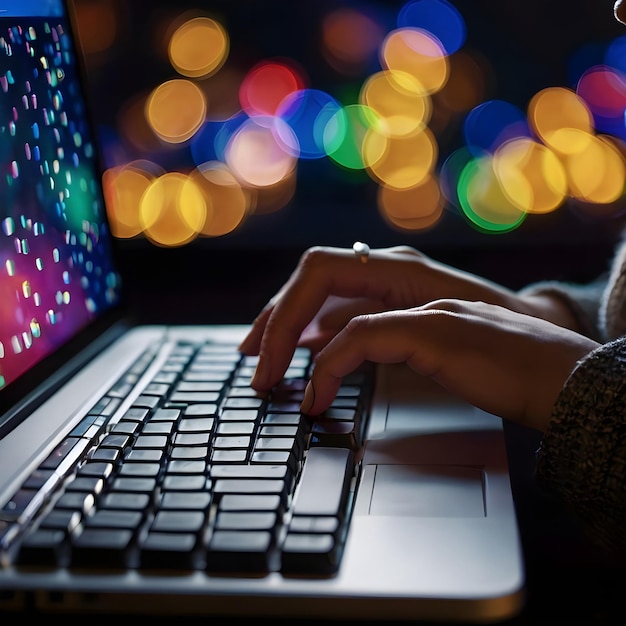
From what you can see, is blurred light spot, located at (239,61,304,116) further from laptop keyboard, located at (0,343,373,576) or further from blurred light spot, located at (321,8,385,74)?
laptop keyboard, located at (0,343,373,576)

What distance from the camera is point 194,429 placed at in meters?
0.54

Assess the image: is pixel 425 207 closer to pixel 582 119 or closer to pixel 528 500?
pixel 582 119

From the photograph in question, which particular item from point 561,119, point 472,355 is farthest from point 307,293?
point 561,119

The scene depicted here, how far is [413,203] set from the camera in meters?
1.44

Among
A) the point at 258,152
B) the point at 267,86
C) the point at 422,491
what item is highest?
the point at 267,86

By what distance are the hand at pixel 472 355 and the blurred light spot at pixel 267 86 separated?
99 centimetres

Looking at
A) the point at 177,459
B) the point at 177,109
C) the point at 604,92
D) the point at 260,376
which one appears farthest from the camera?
the point at 177,109

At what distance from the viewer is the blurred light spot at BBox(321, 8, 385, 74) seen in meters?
1.41

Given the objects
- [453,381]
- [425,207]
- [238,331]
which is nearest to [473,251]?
[425,207]

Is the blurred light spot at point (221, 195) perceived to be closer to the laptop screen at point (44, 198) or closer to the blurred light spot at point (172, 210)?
the blurred light spot at point (172, 210)

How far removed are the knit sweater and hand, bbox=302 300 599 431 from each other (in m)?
0.03

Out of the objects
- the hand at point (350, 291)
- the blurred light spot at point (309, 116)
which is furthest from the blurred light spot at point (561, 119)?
the hand at point (350, 291)

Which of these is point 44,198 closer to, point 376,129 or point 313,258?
point 313,258

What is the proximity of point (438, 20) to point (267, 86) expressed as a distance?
32 cm
